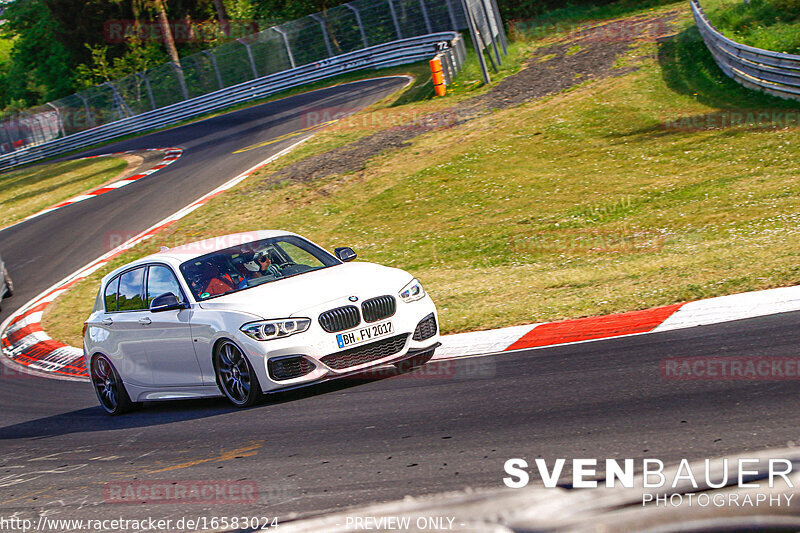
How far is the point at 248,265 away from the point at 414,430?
3.23m

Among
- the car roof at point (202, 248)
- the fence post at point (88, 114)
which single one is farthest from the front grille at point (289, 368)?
the fence post at point (88, 114)

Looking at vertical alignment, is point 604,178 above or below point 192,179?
below

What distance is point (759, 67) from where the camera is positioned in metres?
20.1

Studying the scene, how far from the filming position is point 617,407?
5.74 metres

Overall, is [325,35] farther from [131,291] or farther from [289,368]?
[289,368]

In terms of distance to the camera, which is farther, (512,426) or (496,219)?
(496,219)

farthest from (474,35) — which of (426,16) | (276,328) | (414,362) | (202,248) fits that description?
(276,328)

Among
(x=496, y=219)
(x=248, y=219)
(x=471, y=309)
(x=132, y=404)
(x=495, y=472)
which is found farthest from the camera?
(x=248, y=219)

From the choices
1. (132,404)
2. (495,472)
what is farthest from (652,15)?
(495,472)

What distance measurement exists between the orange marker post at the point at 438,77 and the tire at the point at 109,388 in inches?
762

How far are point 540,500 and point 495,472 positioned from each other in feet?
4.46

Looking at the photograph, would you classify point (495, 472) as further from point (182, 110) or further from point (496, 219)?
point (182, 110)

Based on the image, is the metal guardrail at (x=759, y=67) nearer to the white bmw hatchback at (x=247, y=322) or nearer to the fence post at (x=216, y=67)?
the white bmw hatchback at (x=247, y=322)

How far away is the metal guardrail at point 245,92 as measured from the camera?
37281 mm
